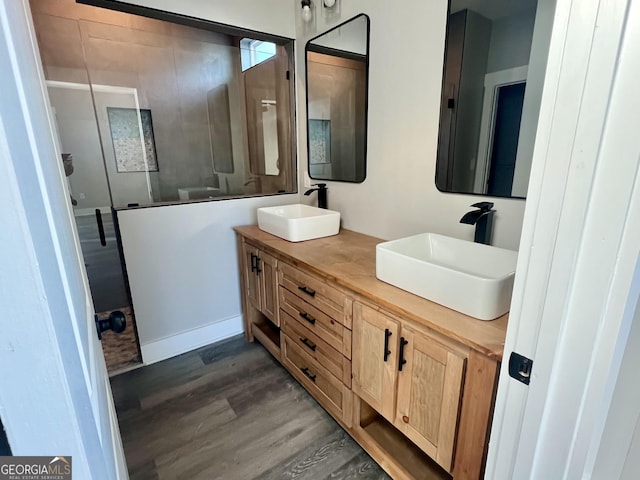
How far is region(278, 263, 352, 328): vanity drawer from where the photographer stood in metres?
1.42

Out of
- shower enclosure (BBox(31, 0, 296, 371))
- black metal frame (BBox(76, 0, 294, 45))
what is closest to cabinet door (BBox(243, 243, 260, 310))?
shower enclosure (BBox(31, 0, 296, 371))

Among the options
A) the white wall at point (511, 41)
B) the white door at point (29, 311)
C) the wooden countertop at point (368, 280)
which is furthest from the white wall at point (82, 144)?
the white wall at point (511, 41)

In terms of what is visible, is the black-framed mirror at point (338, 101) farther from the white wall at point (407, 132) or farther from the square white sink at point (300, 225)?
the square white sink at point (300, 225)

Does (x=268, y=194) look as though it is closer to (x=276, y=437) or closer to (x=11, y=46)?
(x=276, y=437)

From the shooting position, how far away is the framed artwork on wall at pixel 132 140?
7.50 ft

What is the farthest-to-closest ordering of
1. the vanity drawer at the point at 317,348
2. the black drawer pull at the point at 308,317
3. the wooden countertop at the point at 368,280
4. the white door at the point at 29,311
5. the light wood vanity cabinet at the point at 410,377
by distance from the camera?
the black drawer pull at the point at 308,317
the vanity drawer at the point at 317,348
the light wood vanity cabinet at the point at 410,377
the wooden countertop at the point at 368,280
the white door at the point at 29,311

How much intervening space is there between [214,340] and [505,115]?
2.34 meters

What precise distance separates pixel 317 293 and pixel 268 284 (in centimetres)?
Result: 56

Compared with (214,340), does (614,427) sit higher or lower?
higher

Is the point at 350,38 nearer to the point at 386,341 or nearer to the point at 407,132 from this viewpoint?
the point at 407,132

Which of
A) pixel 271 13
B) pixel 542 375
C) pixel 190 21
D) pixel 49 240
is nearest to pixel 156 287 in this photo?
pixel 190 21

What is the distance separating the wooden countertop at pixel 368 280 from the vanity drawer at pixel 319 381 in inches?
21.7

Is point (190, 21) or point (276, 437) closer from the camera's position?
point (276, 437)

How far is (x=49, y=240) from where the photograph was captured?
0.46m
